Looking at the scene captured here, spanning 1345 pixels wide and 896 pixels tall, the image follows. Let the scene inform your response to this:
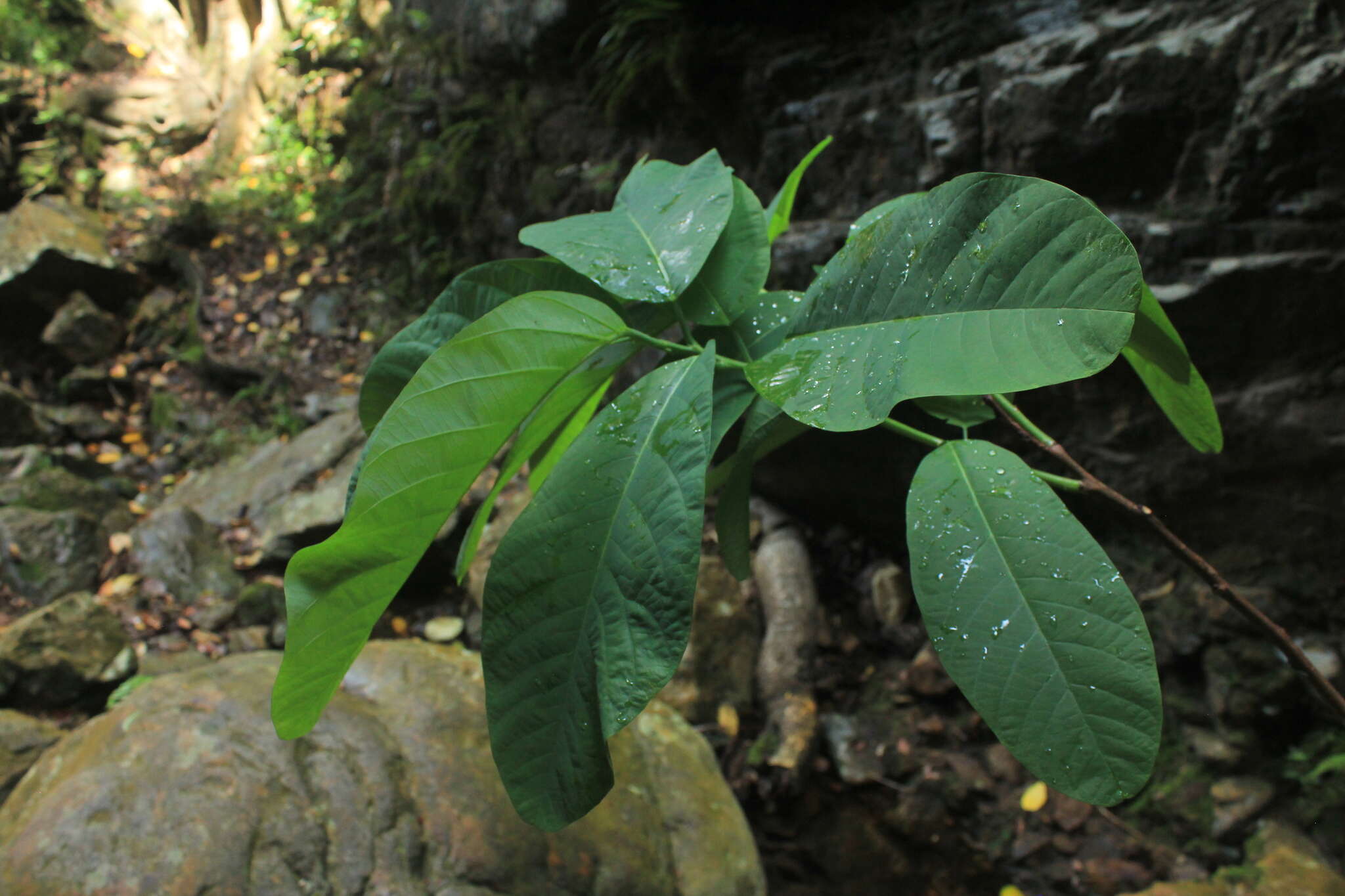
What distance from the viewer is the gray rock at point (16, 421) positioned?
13.0 ft

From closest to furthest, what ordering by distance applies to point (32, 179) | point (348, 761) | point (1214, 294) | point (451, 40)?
point (348, 761) → point (1214, 294) → point (451, 40) → point (32, 179)

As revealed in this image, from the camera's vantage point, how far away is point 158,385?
465 cm

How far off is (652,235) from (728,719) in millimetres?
2321

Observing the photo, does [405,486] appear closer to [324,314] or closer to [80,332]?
[324,314]

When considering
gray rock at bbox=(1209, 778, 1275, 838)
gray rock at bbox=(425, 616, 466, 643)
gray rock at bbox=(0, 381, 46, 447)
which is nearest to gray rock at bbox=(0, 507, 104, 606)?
gray rock at bbox=(0, 381, 46, 447)

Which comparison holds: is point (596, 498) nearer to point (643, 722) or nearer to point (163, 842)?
point (163, 842)

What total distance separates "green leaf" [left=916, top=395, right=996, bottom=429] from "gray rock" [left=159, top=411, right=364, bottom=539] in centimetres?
332

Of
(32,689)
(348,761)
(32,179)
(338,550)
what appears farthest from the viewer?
(32,179)

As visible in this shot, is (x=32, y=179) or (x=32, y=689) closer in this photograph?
(x=32, y=689)

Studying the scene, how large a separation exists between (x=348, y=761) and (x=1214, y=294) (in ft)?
8.76

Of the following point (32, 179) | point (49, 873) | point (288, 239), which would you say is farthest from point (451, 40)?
point (49, 873)

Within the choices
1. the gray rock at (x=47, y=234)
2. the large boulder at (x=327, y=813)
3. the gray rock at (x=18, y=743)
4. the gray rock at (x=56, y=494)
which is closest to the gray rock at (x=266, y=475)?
the gray rock at (x=56, y=494)

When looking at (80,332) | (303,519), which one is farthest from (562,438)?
(80,332)

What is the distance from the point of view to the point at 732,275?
889 mm
